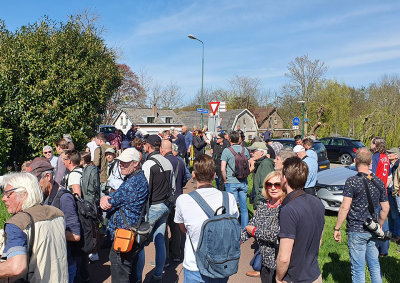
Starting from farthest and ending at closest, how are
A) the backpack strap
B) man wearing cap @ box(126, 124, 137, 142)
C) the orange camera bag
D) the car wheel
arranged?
1. the car wheel
2. man wearing cap @ box(126, 124, 137, 142)
3. the orange camera bag
4. the backpack strap

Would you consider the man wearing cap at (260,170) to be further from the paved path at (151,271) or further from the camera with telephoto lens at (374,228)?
the camera with telephoto lens at (374,228)

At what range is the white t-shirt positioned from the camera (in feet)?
9.46

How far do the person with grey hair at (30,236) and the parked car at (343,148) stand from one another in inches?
780

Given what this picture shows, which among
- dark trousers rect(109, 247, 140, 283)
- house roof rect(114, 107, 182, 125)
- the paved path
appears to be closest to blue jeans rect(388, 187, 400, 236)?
the paved path

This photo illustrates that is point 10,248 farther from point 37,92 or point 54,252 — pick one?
point 37,92

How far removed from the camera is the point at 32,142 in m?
11.2

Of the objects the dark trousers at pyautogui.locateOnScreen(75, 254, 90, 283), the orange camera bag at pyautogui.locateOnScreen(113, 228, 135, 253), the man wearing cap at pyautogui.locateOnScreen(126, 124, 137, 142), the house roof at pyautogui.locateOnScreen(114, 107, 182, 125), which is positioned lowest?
the dark trousers at pyautogui.locateOnScreen(75, 254, 90, 283)

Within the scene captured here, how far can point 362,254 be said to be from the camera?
3.79m

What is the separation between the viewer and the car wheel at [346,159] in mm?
19766

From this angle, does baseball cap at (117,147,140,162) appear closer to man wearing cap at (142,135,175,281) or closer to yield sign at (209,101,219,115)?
man wearing cap at (142,135,175,281)

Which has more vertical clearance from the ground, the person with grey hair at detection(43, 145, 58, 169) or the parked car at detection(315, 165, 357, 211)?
the person with grey hair at detection(43, 145, 58, 169)

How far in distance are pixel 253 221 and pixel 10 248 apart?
7.09 ft

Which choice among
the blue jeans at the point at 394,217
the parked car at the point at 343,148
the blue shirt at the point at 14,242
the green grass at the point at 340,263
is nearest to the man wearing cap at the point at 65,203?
the blue shirt at the point at 14,242

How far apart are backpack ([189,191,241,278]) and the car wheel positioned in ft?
62.6
